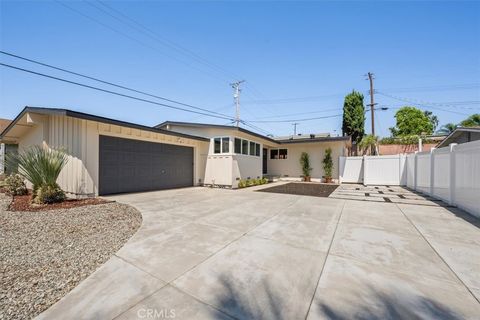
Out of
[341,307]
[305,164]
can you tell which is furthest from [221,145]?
[341,307]

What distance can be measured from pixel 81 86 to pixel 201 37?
5767mm

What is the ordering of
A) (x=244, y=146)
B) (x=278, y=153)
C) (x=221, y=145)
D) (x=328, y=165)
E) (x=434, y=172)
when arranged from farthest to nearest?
1. (x=278, y=153)
2. (x=328, y=165)
3. (x=244, y=146)
4. (x=221, y=145)
5. (x=434, y=172)

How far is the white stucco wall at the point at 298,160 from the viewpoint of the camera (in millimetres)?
15766

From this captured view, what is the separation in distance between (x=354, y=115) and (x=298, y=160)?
9348 millimetres

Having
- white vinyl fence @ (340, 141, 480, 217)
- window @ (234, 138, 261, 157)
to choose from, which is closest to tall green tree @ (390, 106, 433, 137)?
white vinyl fence @ (340, 141, 480, 217)

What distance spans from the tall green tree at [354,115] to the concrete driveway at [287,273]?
18.3 meters

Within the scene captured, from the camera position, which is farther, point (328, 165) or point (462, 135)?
point (328, 165)

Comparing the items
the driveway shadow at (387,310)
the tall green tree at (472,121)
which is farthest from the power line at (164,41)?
the tall green tree at (472,121)

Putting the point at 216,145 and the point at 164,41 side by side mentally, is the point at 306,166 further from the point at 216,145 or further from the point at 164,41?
the point at 164,41

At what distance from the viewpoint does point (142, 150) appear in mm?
9867

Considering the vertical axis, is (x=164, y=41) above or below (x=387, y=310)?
above

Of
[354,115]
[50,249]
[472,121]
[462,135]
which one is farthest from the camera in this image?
[472,121]

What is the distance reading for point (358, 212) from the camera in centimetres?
601

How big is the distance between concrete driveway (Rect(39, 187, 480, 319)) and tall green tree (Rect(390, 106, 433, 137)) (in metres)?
32.9
